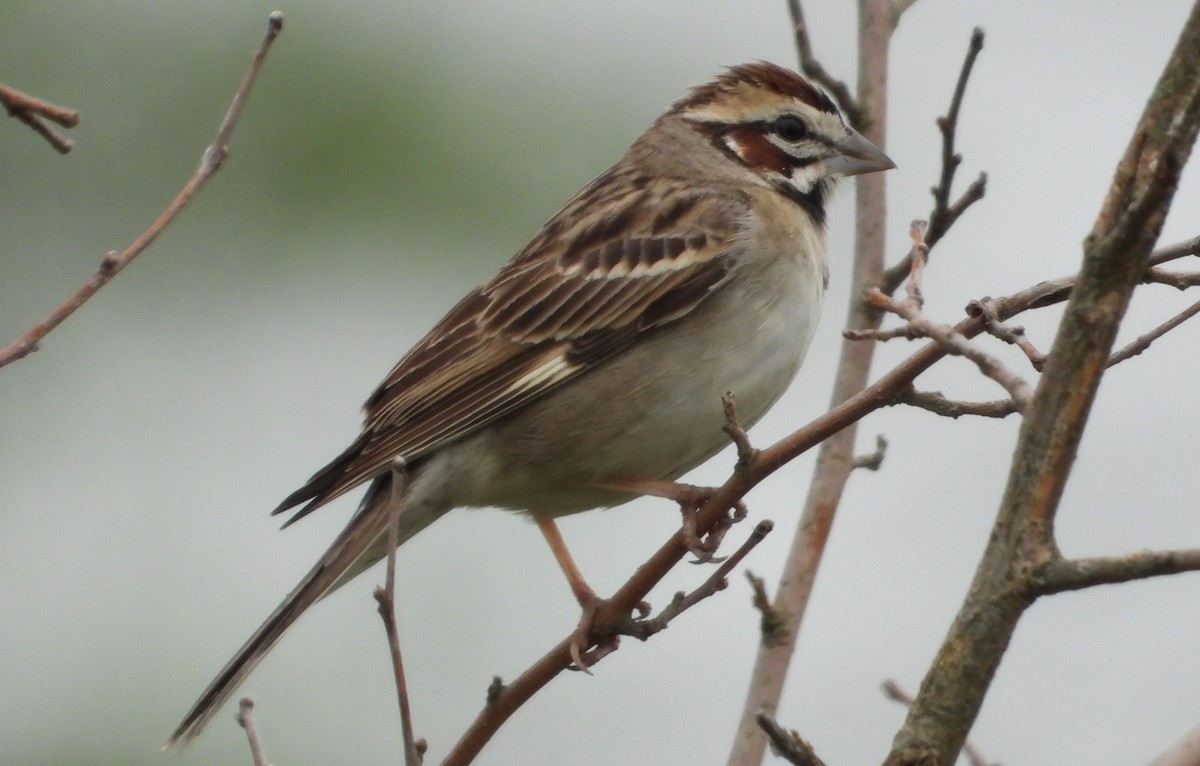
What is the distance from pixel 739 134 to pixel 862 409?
3257 mm

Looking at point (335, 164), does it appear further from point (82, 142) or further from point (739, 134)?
point (739, 134)

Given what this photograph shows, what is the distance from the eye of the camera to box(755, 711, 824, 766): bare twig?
2781mm

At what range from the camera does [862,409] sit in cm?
322

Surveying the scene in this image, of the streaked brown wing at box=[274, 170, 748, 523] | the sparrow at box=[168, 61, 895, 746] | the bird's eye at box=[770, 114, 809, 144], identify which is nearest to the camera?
the sparrow at box=[168, 61, 895, 746]

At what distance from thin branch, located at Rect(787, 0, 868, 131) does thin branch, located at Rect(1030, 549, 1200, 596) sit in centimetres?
246

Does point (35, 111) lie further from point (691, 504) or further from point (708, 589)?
point (691, 504)

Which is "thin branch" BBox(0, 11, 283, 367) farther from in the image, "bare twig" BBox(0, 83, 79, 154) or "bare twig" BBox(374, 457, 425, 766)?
"bare twig" BBox(374, 457, 425, 766)

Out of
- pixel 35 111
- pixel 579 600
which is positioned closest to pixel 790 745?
pixel 35 111

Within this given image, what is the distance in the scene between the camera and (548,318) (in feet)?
18.8

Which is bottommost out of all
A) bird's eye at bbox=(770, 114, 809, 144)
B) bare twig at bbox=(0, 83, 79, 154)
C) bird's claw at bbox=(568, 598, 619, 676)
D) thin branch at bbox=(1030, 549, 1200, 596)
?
bare twig at bbox=(0, 83, 79, 154)

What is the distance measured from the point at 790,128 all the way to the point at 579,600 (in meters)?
1.96

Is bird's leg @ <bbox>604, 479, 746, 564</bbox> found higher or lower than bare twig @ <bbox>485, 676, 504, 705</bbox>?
higher

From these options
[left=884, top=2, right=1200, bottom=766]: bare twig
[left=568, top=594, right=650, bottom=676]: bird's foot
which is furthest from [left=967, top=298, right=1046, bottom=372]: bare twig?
[left=568, top=594, right=650, bottom=676]: bird's foot

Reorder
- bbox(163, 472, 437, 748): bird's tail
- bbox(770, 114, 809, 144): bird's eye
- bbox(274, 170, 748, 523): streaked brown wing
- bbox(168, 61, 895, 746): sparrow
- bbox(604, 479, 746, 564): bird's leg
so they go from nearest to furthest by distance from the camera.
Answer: bbox(604, 479, 746, 564): bird's leg → bbox(163, 472, 437, 748): bird's tail → bbox(168, 61, 895, 746): sparrow → bbox(274, 170, 748, 523): streaked brown wing → bbox(770, 114, 809, 144): bird's eye
